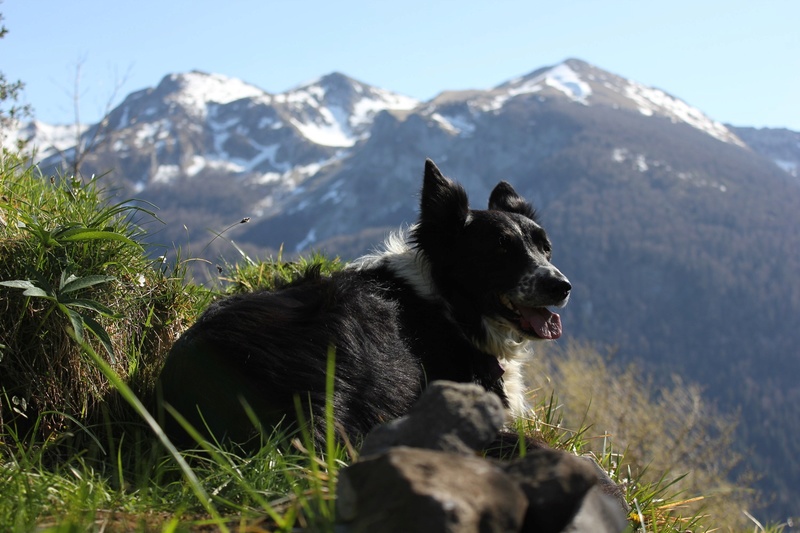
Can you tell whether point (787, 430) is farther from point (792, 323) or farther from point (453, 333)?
point (453, 333)

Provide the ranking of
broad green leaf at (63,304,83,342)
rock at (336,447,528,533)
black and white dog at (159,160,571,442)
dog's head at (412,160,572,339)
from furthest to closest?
1. dog's head at (412,160,572,339)
2. broad green leaf at (63,304,83,342)
3. black and white dog at (159,160,571,442)
4. rock at (336,447,528,533)

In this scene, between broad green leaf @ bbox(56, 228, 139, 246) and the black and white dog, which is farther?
broad green leaf @ bbox(56, 228, 139, 246)

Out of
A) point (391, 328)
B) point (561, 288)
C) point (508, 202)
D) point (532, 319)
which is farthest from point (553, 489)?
point (508, 202)

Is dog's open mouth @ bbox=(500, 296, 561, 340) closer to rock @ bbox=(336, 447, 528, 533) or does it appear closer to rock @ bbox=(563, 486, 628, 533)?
rock @ bbox=(563, 486, 628, 533)

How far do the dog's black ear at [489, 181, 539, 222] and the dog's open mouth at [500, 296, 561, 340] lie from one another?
43.1 inches

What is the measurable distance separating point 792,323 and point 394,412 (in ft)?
604

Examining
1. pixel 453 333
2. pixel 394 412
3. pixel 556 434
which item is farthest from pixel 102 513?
pixel 556 434

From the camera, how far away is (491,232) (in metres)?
5.07

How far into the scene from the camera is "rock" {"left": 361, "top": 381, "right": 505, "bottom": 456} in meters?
2.06

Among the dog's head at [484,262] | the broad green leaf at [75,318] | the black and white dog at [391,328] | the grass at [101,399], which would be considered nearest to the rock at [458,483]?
the grass at [101,399]

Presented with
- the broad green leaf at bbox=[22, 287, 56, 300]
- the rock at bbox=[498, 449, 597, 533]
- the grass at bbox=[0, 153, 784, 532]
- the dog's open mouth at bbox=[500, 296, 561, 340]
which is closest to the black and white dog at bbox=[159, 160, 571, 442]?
the dog's open mouth at bbox=[500, 296, 561, 340]

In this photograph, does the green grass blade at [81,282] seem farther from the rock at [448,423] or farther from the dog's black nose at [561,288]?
the dog's black nose at [561,288]

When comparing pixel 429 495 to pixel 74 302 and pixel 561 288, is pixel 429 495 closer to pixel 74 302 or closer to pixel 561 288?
pixel 74 302

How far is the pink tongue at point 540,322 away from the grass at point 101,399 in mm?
588
